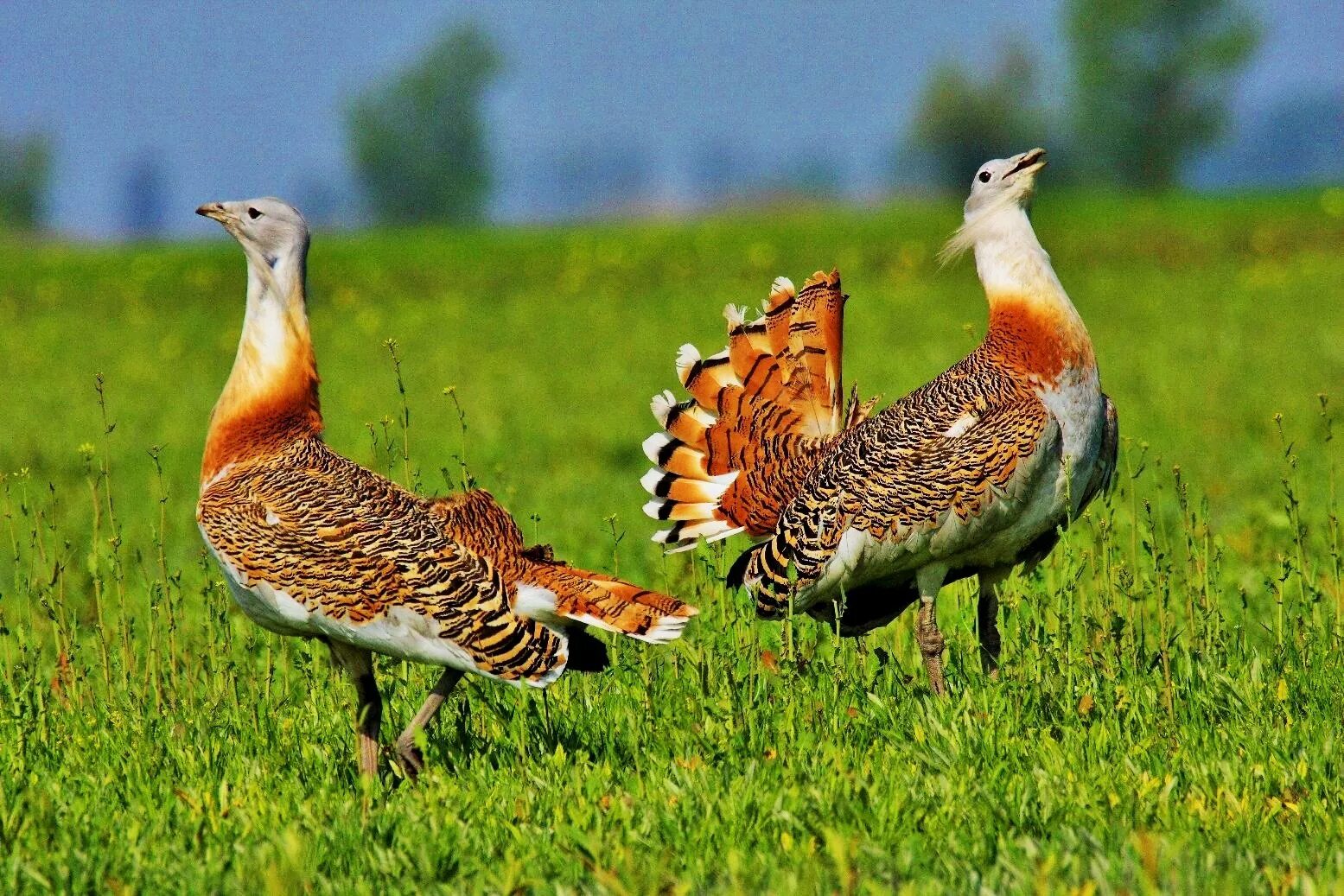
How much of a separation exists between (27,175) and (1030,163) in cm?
9664

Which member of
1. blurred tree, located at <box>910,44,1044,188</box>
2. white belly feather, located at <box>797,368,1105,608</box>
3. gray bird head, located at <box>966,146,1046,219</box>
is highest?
blurred tree, located at <box>910,44,1044,188</box>

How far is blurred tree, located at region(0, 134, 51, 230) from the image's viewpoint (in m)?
91.3

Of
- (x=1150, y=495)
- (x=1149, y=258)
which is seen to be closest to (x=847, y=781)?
(x=1150, y=495)

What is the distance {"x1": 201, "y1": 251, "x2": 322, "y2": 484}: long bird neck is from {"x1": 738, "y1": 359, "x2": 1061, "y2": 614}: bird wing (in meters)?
1.47

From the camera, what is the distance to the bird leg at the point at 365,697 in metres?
4.13

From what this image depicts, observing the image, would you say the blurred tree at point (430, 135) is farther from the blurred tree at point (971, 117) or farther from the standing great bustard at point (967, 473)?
the standing great bustard at point (967, 473)

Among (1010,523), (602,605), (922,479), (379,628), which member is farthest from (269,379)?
(1010,523)

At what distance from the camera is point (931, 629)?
15.6 feet

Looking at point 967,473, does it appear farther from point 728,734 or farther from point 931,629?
point 728,734

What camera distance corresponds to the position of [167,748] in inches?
162

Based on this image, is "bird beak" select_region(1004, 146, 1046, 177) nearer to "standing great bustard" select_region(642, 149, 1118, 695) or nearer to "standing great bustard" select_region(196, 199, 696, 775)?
"standing great bustard" select_region(642, 149, 1118, 695)

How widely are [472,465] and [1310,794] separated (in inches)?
271

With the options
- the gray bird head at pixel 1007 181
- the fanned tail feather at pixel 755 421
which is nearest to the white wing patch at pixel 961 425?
the gray bird head at pixel 1007 181

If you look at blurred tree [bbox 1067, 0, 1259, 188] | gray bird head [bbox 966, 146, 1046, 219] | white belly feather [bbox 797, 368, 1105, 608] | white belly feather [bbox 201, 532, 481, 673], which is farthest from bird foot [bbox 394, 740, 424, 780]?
blurred tree [bbox 1067, 0, 1259, 188]
